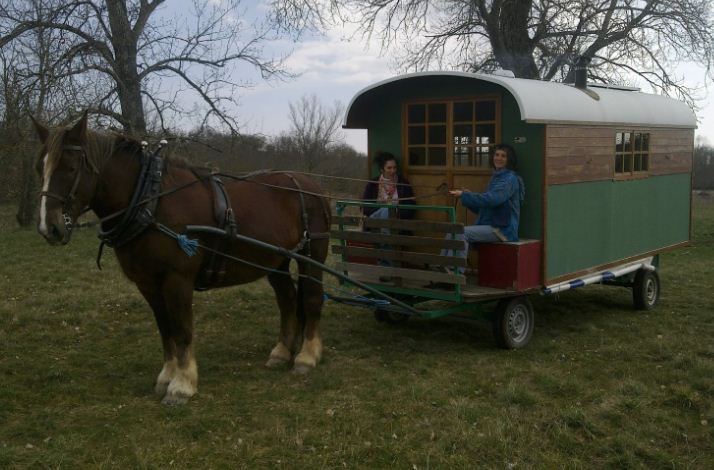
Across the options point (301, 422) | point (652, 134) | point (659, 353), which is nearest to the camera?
point (301, 422)

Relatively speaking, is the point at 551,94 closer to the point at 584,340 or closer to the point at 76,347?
the point at 584,340

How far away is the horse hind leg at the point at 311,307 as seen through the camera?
5.78 meters

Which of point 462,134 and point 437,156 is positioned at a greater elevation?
point 462,134

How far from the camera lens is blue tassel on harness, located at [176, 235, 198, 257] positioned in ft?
15.3

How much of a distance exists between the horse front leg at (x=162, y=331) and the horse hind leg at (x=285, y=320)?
0.99m

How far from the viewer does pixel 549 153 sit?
6129 mm

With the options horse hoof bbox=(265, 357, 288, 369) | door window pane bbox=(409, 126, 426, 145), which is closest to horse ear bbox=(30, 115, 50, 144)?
horse hoof bbox=(265, 357, 288, 369)

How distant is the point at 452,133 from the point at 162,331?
338 centimetres

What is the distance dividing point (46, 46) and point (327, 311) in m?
9.12

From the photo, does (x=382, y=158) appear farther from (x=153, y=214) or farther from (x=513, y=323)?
(x=153, y=214)

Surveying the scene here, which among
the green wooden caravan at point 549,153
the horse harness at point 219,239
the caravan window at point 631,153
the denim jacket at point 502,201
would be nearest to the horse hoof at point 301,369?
the horse harness at point 219,239

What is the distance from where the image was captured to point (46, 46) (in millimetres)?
13375

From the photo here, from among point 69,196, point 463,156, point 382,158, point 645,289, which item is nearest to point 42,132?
point 69,196

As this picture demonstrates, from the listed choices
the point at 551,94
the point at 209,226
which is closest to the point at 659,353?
the point at 551,94
